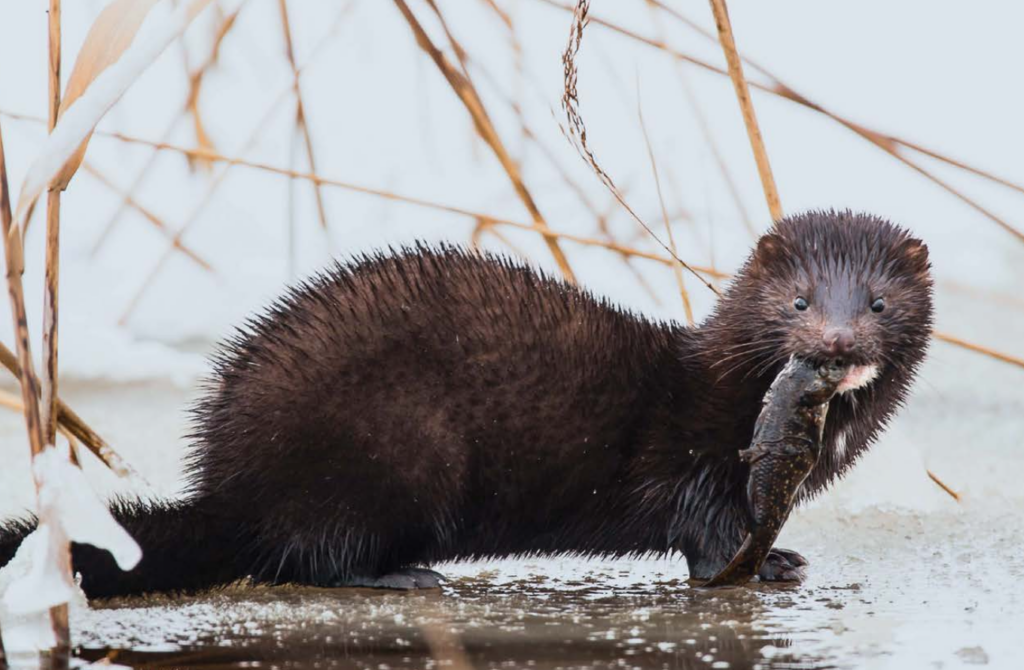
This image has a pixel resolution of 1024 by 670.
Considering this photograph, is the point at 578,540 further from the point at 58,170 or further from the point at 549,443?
the point at 58,170

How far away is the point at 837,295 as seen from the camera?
3.32 metres

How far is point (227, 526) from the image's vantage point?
319 centimetres

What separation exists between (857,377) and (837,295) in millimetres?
184

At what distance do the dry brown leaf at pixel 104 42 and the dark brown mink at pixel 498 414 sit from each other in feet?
2.84

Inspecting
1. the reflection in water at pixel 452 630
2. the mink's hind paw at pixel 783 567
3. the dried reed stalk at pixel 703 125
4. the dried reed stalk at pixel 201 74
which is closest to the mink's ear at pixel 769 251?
the dried reed stalk at pixel 703 125

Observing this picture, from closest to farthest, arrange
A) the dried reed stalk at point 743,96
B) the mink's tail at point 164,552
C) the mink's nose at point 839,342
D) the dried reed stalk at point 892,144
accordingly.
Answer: the mink's tail at point 164,552 < the mink's nose at point 839,342 < the dried reed stalk at point 743,96 < the dried reed stalk at point 892,144

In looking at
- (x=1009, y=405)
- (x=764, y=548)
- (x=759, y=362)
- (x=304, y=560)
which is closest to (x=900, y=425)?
(x=1009, y=405)

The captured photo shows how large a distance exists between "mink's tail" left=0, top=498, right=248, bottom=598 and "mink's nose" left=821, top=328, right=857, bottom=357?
4.22 feet

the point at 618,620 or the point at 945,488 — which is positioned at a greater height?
the point at 945,488

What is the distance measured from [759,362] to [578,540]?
1.92 feet

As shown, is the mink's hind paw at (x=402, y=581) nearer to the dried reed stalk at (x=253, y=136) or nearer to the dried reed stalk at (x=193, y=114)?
the dried reed stalk at (x=253, y=136)

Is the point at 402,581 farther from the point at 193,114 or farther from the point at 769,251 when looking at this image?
the point at 193,114

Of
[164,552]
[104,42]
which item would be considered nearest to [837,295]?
[164,552]

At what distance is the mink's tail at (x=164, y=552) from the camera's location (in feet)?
9.62
